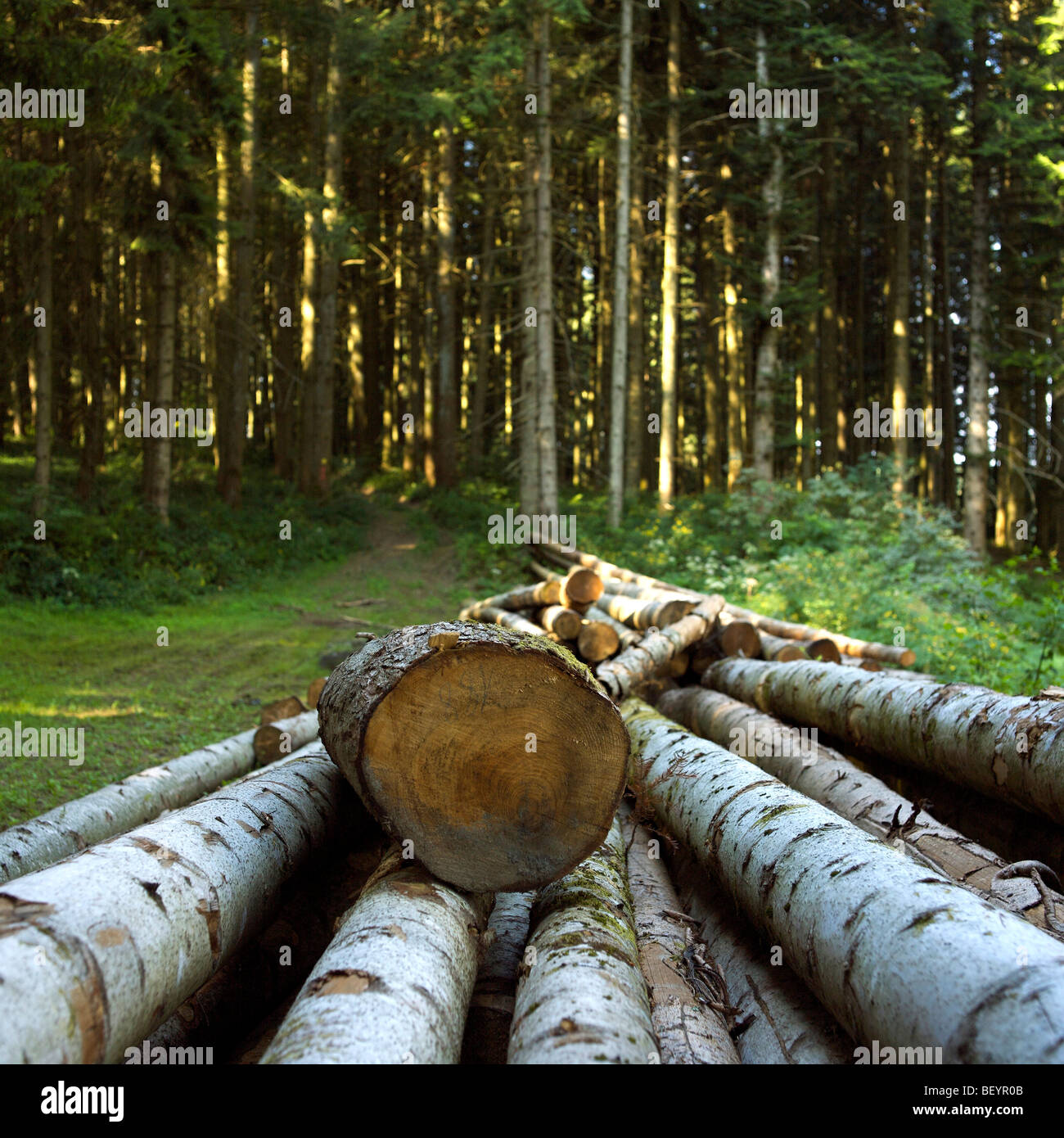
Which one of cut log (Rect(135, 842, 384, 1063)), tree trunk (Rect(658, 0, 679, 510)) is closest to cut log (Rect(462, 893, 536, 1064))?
cut log (Rect(135, 842, 384, 1063))

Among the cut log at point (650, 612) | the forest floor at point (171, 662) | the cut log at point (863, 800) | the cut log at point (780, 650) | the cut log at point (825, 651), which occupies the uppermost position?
the cut log at point (650, 612)

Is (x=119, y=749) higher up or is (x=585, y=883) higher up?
(x=585, y=883)

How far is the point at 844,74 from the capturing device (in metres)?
18.8

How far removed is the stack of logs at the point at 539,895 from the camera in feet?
6.95

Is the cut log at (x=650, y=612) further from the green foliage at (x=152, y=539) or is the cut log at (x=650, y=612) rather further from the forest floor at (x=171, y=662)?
the green foliage at (x=152, y=539)

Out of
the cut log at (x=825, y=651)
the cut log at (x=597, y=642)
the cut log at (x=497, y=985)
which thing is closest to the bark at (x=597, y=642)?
the cut log at (x=597, y=642)

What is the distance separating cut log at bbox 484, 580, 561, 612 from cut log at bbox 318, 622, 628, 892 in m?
6.27

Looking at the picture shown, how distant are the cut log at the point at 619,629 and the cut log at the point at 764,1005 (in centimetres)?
390

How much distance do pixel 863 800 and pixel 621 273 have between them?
17.1 m

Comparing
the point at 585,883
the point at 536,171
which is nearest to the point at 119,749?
the point at 585,883

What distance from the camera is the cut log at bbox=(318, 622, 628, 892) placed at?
2996 millimetres

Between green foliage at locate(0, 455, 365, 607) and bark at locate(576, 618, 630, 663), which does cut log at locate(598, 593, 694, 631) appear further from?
green foliage at locate(0, 455, 365, 607)

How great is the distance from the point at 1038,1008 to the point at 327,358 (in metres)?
21.1
